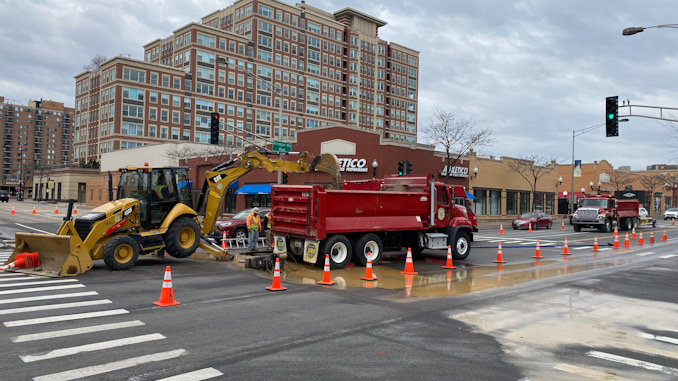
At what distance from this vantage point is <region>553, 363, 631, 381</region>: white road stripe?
5883 mm

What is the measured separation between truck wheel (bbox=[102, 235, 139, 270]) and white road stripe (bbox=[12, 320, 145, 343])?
18.5ft

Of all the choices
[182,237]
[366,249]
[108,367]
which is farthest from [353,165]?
[108,367]

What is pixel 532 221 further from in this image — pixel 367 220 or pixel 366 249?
pixel 367 220

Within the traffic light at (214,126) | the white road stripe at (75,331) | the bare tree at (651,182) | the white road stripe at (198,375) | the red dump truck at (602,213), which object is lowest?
the white road stripe at (75,331)

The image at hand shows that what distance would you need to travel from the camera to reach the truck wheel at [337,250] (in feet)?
46.8

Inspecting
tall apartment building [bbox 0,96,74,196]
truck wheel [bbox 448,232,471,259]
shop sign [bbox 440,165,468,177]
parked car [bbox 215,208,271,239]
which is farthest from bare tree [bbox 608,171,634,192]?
tall apartment building [bbox 0,96,74,196]

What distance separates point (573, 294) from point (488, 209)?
40.1m

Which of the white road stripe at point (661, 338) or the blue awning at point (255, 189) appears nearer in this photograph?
the white road stripe at point (661, 338)

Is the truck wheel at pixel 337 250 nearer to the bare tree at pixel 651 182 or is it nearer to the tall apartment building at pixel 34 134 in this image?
the bare tree at pixel 651 182

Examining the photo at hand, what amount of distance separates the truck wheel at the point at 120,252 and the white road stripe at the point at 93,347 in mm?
6566

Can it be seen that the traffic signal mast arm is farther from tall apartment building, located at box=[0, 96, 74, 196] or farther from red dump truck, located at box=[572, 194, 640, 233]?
tall apartment building, located at box=[0, 96, 74, 196]

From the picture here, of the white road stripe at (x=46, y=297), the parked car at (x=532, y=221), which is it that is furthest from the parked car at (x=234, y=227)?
the parked car at (x=532, y=221)

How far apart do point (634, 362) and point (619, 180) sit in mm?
82497

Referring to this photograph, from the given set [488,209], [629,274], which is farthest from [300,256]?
[488,209]
